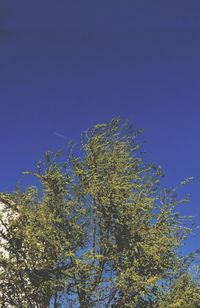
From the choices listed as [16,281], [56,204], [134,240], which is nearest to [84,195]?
[56,204]

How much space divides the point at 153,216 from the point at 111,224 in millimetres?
2013

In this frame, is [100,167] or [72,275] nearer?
[72,275]

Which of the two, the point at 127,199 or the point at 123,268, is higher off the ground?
the point at 127,199

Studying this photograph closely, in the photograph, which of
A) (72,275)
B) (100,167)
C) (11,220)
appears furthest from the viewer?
(100,167)

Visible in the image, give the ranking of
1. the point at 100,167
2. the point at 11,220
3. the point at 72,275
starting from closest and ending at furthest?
the point at 72,275, the point at 11,220, the point at 100,167

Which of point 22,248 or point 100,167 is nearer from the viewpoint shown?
point 22,248

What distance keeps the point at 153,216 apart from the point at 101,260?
3376mm

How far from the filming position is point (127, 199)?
2503cm

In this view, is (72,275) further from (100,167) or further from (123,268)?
(100,167)

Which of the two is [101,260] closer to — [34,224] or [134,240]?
[134,240]

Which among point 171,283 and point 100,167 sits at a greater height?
point 100,167

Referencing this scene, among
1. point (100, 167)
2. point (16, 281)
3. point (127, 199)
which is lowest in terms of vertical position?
point (16, 281)

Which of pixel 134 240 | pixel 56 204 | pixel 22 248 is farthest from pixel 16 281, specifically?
pixel 134 240

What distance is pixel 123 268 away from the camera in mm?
23453
